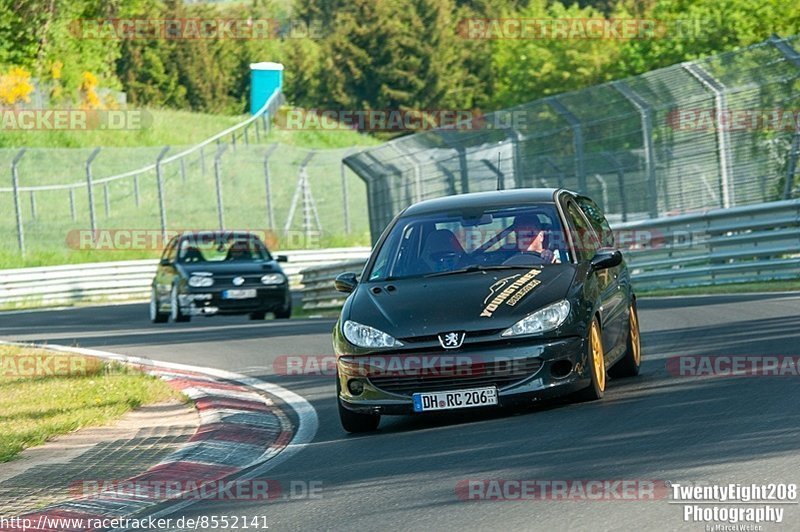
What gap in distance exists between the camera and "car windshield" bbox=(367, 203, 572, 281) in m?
10.4

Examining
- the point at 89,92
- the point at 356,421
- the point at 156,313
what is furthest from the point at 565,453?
the point at 89,92

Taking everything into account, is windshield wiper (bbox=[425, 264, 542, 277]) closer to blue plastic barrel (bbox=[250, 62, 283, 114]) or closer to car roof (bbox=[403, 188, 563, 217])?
car roof (bbox=[403, 188, 563, 217])

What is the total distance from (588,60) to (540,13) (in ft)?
56.4

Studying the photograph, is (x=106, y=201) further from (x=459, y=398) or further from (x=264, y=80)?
(x=459, y=398)

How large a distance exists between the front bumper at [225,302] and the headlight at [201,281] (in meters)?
0.08

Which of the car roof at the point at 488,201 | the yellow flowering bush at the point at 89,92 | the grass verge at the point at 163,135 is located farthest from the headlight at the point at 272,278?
the yellow flowering bush at the point at 89,92

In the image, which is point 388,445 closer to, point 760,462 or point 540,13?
point 760,462

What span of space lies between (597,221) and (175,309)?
1351cm

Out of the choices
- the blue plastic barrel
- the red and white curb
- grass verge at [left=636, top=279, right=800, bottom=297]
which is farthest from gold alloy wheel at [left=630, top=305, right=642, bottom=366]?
the blue plastic barrel

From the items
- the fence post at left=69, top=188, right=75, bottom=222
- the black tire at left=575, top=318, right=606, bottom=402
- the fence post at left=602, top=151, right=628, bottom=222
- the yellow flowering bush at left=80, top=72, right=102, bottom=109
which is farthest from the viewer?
the yellow flowering bush at left=80, top=72, right=102, bottom=109

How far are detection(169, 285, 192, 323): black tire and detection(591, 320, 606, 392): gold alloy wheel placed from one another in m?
15.0

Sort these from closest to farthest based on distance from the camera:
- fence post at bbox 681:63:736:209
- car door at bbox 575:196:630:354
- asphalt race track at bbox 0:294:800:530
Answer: asphalt race track at bbox 0:294:800:530 → car door at bbox 575:196:630:354 → fence post at bbox 681:63:736:209

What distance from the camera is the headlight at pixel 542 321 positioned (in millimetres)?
9430

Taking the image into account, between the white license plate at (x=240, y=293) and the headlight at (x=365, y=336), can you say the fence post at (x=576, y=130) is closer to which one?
the white license plate at (x=240, y=293)
